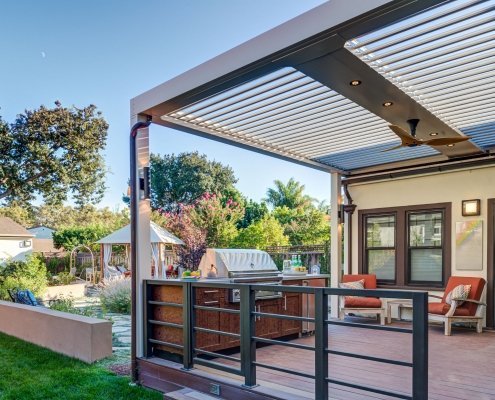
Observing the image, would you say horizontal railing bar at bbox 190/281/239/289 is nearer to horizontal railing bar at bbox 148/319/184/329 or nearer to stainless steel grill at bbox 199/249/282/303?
horizontal railing bar at bbox 148/319/184/329

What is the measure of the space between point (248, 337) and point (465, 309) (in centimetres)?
414

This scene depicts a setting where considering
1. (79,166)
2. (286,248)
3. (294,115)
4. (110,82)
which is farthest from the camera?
(110,82)

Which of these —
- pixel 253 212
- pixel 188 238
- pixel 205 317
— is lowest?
pixel 205 317

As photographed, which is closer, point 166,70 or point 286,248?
point 286,248

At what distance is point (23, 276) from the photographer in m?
11.5

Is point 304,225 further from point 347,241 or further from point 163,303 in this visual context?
point 163,303

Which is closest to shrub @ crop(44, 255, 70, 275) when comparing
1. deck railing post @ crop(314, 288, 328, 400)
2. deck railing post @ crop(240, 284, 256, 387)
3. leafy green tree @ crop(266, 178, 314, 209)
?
leafy green tree @ crop(266, 178, 314, 209)

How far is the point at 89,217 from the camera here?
115 ft

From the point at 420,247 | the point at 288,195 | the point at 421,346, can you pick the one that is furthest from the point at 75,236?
the point at 421,346

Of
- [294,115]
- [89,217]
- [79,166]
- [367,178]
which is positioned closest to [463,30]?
[294,115]

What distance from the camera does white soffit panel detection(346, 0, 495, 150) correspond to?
3.07 m

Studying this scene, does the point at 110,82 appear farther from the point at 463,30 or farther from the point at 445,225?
the point at 463,30

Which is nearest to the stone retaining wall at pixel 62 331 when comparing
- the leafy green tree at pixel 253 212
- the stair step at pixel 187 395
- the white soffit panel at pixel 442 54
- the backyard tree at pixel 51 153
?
the stair step at pixel 187 395

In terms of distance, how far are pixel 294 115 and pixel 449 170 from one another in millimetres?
3436
